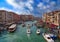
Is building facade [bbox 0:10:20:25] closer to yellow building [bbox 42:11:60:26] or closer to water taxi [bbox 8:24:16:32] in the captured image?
water taxi [bbox 8:24:16:32]

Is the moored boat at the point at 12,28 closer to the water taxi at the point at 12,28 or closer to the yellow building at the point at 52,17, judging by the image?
the water taxi at the point at 12,28

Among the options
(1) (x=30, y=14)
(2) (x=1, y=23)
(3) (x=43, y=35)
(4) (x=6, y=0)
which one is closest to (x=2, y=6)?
(4) (x=6, y=0)

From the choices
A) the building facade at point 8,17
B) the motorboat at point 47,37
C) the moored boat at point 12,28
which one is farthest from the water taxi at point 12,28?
the motorboat at point 47,37

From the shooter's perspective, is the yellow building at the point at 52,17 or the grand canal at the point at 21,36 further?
the yellow building at the point at 52,17

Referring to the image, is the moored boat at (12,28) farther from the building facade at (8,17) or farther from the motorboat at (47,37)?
the motorboat at (47,37)

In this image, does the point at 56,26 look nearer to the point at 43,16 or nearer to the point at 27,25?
the point at 43,16

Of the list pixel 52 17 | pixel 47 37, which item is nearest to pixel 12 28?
pixel 47 37

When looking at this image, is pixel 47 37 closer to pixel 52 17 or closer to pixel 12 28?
pixel 52 17

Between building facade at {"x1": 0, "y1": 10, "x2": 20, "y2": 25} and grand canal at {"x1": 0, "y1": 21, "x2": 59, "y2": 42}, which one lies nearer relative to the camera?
grand canal at {"x1": 0, "y1": 21, "x2": 59, "y2": 42}

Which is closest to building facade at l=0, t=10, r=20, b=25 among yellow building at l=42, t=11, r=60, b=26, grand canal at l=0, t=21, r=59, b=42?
grand canal at l=0, t=21, r=59, b=42

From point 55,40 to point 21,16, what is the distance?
3.41 ft

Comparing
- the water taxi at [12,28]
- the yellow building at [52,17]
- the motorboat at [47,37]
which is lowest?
the motorboat at [47,37]

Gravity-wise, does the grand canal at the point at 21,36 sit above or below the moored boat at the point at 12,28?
below

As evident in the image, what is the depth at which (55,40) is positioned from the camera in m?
3.40
